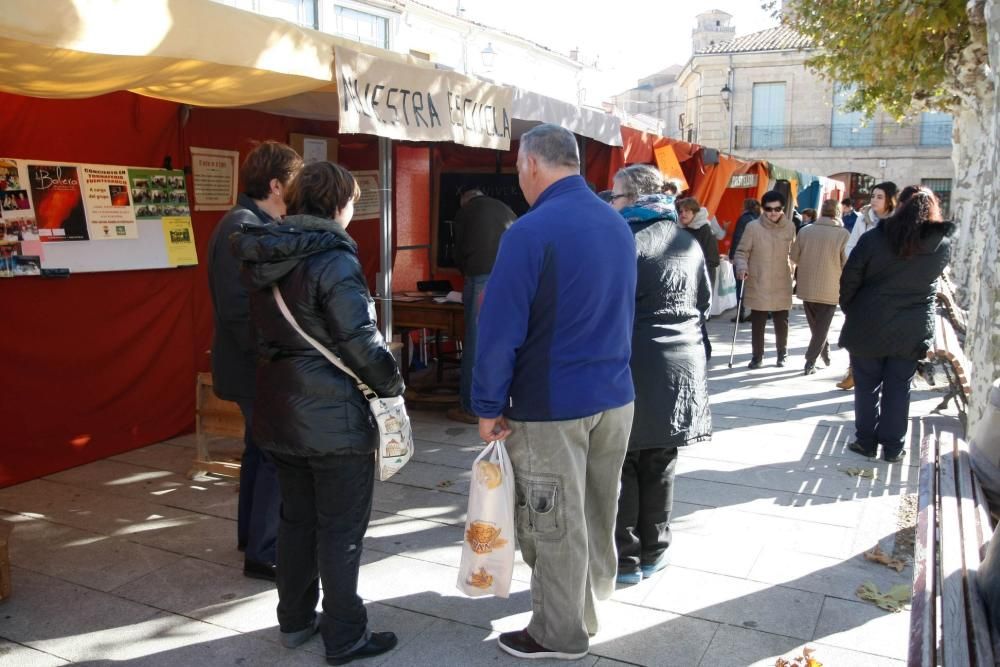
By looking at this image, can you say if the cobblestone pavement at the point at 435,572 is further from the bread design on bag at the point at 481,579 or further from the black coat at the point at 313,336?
the black coat at the point at 313,336

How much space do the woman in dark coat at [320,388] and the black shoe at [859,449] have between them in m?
3.75

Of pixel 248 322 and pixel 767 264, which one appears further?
pixel 767 264

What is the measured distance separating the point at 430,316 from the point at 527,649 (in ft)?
13.5

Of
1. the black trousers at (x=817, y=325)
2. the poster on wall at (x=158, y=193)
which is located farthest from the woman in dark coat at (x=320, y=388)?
the black trousers at (x=817, y=325)

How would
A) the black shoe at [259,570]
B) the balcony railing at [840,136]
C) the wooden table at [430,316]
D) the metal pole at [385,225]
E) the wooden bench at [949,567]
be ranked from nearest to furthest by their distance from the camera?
the wooden bench at [949,567]
the black shoe at [259,570]
the metal pole at [385,225]
the wooden table at [430,316]
the balcony railing at [840,136]

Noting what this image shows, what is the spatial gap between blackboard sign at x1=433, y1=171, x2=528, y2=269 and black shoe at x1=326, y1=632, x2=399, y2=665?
17.0 feet

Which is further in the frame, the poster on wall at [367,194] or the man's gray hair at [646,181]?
the poster on wall at [367,194]

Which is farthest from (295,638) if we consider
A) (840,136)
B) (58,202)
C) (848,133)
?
(840,136)

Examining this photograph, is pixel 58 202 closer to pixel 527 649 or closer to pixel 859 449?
pixel 527 649

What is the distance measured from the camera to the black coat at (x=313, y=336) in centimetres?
260

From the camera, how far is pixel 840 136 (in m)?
37.5

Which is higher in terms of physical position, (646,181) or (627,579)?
(646,181)

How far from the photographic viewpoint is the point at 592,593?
3.03m

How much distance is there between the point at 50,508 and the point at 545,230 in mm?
3259
